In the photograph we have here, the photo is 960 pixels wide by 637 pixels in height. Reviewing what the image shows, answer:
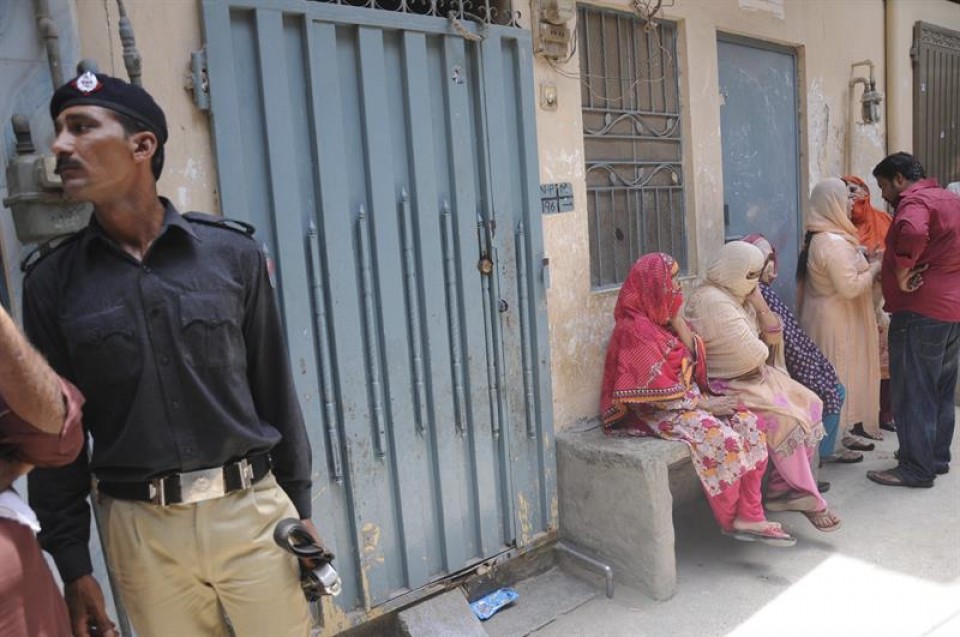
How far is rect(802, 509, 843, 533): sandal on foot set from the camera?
11.5ft

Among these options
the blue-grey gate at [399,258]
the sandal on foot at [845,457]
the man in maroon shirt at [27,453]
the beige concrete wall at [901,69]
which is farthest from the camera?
the beige concrete wall at [901,69]

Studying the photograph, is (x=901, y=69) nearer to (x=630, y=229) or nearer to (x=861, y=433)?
(x=861, y=433)

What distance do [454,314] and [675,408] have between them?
113 cm

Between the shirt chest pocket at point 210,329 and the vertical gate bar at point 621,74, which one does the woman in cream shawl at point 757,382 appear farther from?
the shirt chest pocket at point 210,329

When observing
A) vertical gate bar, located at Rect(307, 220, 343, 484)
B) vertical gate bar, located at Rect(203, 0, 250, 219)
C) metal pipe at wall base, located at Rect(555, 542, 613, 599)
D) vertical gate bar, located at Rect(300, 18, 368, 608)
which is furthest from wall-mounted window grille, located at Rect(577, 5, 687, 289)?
vertical gate bar, located at Rect(203, 0, 250, 219)

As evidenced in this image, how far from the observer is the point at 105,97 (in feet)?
4.83

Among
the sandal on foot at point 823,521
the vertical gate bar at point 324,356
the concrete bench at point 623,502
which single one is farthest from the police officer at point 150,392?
the sandal on foot at point 823,521

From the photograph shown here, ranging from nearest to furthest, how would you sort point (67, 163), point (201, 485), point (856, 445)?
point (67, 163)
point (201, 485)
point (856, 445)

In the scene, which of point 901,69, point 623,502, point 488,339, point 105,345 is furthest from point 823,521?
point 901,69

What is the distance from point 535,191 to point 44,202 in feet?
6.32

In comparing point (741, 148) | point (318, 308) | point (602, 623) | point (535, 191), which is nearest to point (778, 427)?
point (602, 623)

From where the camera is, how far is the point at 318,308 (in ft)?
8.47

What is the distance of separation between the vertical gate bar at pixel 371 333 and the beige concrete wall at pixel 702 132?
96cm

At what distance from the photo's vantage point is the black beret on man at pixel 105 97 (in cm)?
146
